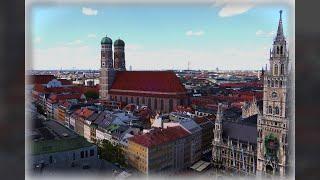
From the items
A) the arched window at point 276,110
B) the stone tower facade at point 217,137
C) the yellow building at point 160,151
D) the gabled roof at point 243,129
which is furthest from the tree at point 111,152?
the arched window at point 276,110

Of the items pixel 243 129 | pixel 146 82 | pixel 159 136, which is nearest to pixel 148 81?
pixel 146 82

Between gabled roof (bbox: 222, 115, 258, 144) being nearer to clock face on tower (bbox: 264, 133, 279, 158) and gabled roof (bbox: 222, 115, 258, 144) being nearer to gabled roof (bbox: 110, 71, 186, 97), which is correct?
clock face on tower (bbox: 264, 133, 279, 158)

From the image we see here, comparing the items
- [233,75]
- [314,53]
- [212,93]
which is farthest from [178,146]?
[314,53]

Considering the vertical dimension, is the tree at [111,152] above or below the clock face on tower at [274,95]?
below

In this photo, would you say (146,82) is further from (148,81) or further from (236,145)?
(236,145)

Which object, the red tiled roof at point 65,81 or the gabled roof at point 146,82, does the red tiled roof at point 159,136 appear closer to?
the gabled roof at point 146,82
